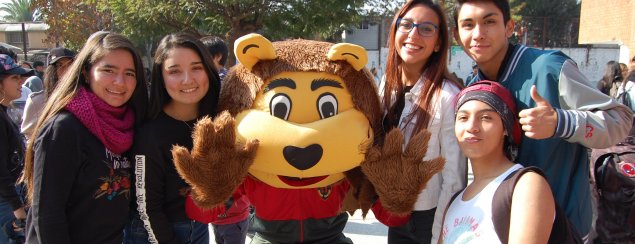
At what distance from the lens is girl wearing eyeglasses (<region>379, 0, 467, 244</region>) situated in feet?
7.27

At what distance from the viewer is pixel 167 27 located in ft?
42.7

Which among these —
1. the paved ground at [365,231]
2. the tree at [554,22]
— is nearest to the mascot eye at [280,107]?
the paved ground at [365,231]

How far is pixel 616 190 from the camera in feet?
10.4

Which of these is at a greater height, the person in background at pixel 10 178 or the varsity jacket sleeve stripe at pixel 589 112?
the varsity jacket sleeve stripe at pixel 589 112

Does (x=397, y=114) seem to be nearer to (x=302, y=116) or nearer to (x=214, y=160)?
(x=302, y=116)

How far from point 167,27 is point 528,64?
12.4 m

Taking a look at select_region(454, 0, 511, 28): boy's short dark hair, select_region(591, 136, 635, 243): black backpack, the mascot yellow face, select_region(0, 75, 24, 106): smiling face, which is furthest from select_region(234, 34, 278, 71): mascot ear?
select_region(591, 136, 635, 243): black backpack

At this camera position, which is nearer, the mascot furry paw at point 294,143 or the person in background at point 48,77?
the mascot furry paw at point 294,143

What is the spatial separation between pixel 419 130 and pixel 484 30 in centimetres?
55

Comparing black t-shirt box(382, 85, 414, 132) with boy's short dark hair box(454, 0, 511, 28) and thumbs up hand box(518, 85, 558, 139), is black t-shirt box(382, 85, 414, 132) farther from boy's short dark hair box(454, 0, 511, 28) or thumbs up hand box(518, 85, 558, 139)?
thumbs up hand box(518, 85, 558, 139)

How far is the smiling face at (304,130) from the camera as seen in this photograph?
199cm

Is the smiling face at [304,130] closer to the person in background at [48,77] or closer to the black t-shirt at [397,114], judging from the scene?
the black t-shirt at [397,114]

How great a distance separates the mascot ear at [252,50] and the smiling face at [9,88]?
225 centimetres

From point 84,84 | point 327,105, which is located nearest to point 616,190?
point 327,105
